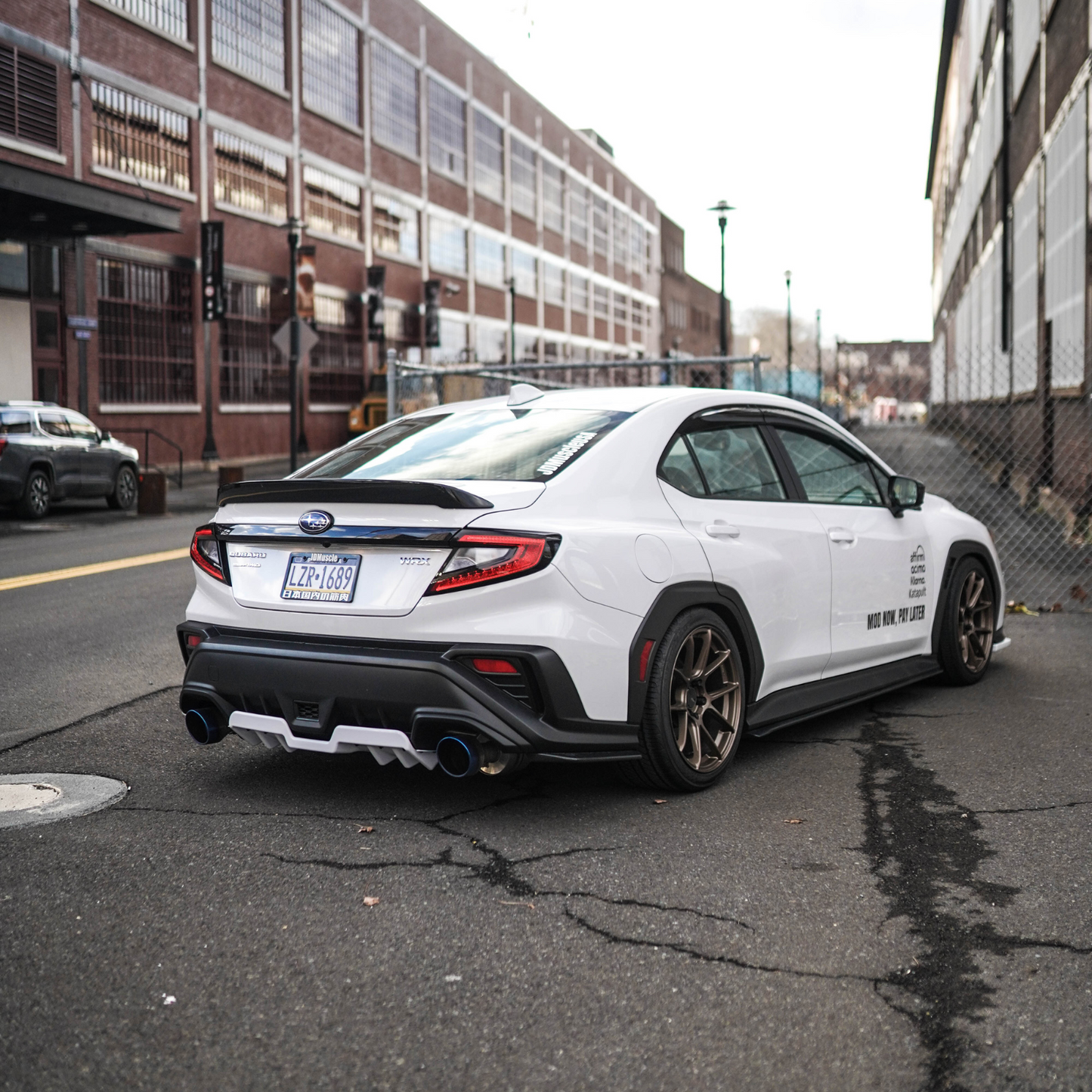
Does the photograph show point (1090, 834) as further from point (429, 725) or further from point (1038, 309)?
point (1038, 309)

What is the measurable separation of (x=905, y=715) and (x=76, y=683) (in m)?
4.27

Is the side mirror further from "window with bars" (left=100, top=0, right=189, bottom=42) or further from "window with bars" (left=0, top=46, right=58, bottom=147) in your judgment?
"window with bars" (left=100, top=0, right=189, bottom=42)

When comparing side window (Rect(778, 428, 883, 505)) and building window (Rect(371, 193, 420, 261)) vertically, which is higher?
building window (Rect(371, 193, 420, 261))

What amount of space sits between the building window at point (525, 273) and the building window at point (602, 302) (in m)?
11.7

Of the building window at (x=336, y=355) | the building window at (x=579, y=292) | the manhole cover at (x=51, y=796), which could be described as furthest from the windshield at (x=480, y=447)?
the building window at (x=579, y=292)

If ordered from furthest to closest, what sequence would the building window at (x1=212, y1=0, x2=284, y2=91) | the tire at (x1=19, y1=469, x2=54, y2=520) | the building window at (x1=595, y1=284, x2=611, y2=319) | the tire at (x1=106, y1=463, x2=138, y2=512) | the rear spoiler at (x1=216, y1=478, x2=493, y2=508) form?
the building window at (x1=595, y1=284, x2=611, y2=319), the building window at (x1=212, y1=0, x2=284, y2=91), the tire at (x1=106, y1=463, x2=138, y2=512), the tire at (x1=19, y1=469, x2=54, y2=520), the rear spoiler at (x1=216, y1=478, x2=493, y2=508)

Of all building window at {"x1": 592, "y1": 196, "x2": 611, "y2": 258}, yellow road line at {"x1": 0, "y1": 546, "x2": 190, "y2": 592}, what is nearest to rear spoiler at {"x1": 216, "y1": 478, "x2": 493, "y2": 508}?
yellow road line at {"x1": 0, "y1": 546, "x2": 190, "y2": 592}

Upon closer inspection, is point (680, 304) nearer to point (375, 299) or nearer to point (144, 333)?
point (375, 299)

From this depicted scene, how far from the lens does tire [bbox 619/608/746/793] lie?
4.73 m

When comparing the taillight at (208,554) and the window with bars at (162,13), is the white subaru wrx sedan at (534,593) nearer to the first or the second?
the taillight at (208,554)

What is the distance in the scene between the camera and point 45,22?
27359 mm

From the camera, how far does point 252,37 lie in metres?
35.4

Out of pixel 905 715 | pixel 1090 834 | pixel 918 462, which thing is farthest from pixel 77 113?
pixel 1090 834

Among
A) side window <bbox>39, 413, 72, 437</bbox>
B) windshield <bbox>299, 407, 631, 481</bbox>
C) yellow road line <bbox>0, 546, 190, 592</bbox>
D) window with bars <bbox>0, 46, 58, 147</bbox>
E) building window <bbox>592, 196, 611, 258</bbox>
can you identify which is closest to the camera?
windshield <bbox>299, 407, 631, 481</bbox>
